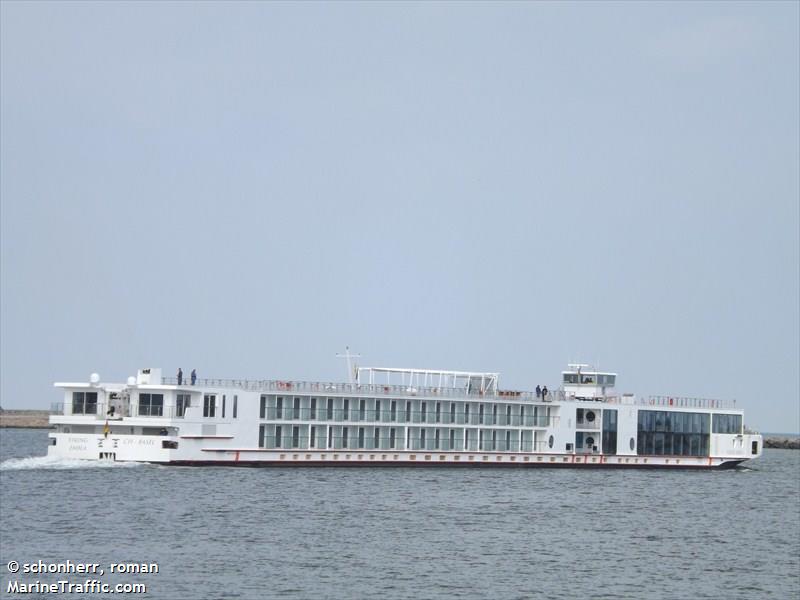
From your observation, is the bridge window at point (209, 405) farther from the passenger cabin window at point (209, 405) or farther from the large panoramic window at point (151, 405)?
the large panoramic window at point (151, 405)

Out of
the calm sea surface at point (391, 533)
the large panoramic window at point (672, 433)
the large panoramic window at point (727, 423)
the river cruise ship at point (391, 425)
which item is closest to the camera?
the calm sea surface at point (391, 533)

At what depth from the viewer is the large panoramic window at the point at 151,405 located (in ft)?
244

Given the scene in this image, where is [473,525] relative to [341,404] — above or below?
below

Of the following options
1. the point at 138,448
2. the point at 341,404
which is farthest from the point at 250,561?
the point at 341,404

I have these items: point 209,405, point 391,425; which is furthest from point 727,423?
point 209,405

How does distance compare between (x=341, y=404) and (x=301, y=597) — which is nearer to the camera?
(x=301, y=597)

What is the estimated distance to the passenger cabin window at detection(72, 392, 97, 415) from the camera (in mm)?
74562

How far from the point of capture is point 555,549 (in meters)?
52.1

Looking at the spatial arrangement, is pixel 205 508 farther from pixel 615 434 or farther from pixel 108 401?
pixel 615 434

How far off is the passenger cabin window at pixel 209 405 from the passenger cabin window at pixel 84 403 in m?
6.37

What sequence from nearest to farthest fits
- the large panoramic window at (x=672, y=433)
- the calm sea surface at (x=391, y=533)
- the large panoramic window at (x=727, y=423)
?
the calm sea surface at (x=391, y=533) < the large panoramic window at (x=672, y=433) < the large panoramic window at (x=727, y=423)

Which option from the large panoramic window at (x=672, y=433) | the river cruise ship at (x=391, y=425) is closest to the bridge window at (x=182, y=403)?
the river cruise ship at (x=391, y=425)

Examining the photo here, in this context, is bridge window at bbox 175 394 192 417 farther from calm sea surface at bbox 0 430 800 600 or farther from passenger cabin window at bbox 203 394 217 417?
calm sea surface at bbox 0 430 800 600

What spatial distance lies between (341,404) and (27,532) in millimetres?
34796
